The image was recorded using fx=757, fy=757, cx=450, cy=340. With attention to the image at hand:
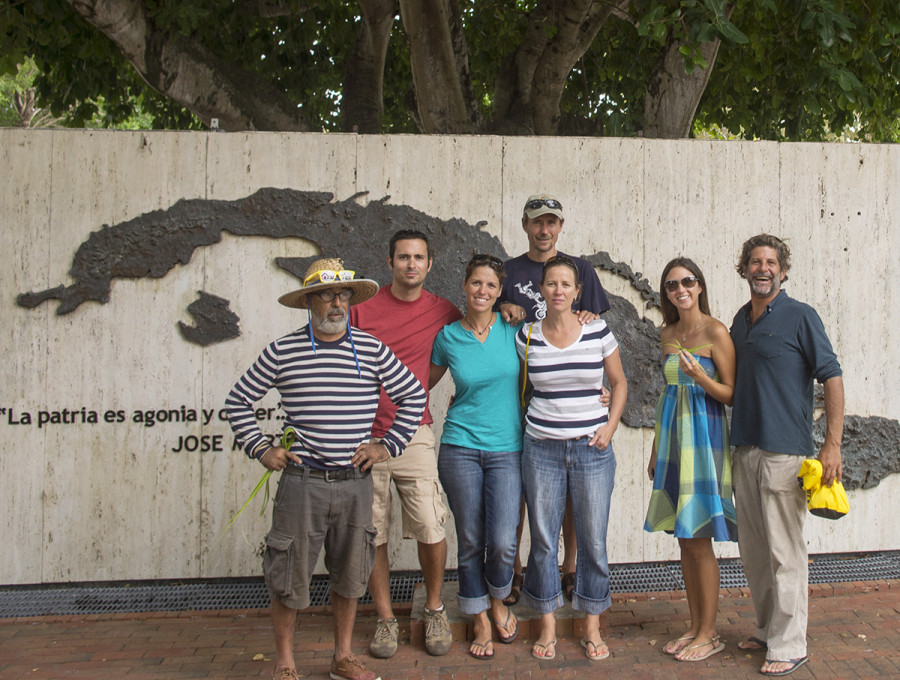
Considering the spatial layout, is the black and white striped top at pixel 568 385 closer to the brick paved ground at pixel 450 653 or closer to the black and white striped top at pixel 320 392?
the black and white striped top at pixel 320 392

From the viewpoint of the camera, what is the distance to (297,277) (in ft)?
15.4

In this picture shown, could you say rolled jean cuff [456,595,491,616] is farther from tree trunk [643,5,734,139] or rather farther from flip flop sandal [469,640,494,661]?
tree trunk [643,5,734,139]

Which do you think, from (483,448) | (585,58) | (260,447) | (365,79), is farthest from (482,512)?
(585,58)

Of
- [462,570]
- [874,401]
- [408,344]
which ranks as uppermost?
[408,344]

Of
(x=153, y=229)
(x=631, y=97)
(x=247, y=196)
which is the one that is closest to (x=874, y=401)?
(x=247, y=196)

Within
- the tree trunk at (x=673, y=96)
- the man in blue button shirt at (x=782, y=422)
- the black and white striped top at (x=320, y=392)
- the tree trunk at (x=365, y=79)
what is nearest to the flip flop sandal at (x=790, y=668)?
the man in blue button shirt at (x=782, y=422)

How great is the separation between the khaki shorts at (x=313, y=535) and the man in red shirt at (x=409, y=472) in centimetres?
34

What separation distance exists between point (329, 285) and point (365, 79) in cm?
507

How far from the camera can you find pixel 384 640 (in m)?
3.71

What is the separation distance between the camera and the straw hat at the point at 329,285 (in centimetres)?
326

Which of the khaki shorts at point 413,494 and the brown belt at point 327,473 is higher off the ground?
the brown belt at point 327,473

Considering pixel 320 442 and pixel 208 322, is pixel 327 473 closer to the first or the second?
pixel 320 442

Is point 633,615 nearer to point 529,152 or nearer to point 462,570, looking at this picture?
point 462,570

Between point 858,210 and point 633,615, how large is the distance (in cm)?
299
